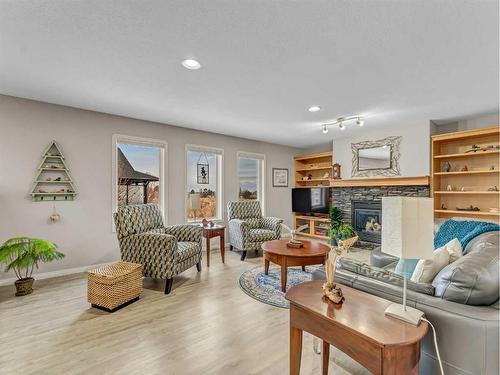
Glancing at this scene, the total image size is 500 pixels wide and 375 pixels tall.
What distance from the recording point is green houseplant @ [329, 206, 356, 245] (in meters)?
5.25

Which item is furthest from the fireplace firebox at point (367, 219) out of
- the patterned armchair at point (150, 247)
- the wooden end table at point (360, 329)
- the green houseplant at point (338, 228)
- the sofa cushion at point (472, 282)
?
the wooden end table at point (360, 329)

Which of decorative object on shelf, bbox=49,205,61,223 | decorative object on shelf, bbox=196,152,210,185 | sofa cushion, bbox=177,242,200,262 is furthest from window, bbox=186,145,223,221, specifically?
decorative object on shelf, bbox=49,205,61,223

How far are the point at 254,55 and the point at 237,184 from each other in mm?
3446

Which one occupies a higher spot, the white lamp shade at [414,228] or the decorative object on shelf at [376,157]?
the decorative object on shelf at [376,157]

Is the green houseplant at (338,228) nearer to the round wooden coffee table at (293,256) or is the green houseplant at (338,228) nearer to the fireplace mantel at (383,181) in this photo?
the fireplace mantel at (383,181)

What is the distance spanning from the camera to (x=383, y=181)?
4.94 meters

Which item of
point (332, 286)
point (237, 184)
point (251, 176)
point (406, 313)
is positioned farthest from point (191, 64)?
point (251, 176)

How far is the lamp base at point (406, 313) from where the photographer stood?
3.87 ft

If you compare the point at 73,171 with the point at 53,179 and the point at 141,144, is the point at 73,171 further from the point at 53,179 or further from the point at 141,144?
the point at 141,144

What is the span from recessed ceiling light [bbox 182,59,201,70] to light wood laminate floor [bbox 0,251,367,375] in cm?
238

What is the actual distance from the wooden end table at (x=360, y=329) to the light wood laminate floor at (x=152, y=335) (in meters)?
0.57

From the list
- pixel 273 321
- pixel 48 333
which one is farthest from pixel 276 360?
pixel 48 333

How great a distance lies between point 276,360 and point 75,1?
9.00ft

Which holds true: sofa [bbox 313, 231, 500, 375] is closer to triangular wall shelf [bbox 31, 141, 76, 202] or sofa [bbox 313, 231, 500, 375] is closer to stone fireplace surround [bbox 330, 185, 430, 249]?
stone fireplace surround [bbox 330, 185, 430, 249]
